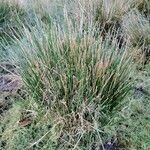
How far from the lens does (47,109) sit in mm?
2545

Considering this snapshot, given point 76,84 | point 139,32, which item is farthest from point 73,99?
point 139,32

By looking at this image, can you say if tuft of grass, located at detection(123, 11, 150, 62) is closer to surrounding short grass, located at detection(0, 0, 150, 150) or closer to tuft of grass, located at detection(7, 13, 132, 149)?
surrounding short grass, located at detection(0, 0, 150, 150)

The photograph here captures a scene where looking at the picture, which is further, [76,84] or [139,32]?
[139,32]

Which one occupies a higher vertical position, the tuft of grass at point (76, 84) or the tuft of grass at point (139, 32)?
the tuft of grass at point (76, 84)

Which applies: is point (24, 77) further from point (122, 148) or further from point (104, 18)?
point (104, 18)

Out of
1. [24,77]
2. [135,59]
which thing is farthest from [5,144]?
[135,59]

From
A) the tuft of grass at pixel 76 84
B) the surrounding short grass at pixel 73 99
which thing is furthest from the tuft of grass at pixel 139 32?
the tuft of grass at pixel 76 84

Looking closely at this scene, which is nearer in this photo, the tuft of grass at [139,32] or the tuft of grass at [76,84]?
the tuft of grass at [76,84]

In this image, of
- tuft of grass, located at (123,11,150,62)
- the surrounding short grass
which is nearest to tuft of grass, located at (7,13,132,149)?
the surrounding short grass

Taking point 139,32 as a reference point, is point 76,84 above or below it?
above

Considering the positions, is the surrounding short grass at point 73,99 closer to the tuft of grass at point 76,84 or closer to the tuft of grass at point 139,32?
the tuft of grass at point 76,84

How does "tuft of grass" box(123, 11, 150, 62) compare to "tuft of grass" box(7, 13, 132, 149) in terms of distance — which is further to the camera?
"tuft of grass" box(123, 11, 150, 62)

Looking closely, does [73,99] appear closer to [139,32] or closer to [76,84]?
[76,84]

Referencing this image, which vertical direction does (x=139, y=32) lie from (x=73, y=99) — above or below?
below
